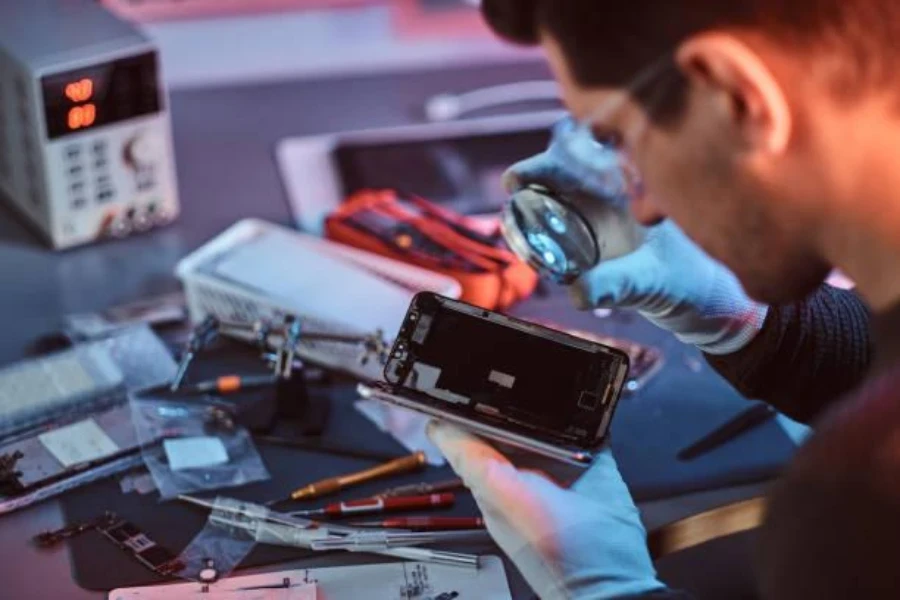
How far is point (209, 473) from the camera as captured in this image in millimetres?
1129

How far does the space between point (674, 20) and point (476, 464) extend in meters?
0.38

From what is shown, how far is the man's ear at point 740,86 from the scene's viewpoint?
681 millimetres

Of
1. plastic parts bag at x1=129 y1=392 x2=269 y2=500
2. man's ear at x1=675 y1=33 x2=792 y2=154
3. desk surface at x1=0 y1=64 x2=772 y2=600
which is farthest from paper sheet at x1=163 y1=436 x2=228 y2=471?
man's ear at x1=675 y1=33 x2=792 y2=154

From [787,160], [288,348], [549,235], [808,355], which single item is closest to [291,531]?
[288,348]

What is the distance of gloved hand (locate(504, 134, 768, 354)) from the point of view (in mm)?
1024

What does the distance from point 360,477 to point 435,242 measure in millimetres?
312

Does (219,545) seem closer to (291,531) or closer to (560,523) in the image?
(291,531)

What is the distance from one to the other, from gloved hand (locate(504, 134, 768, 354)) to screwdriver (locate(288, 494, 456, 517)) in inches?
7.8

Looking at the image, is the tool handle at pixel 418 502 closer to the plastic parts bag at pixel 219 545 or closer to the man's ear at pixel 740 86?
the plastic parts bag at pixel 219 545

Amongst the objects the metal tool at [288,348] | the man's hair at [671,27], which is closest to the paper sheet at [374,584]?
the metal tool at [288,348]

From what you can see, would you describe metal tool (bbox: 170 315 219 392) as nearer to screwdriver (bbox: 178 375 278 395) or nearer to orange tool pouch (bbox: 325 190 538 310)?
screwdriver (bbox: 178 375 278 395)

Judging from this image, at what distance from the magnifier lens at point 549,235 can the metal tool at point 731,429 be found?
0.80ft

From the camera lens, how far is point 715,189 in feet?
2.47

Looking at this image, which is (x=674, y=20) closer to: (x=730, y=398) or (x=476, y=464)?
(x=476, y=464)
